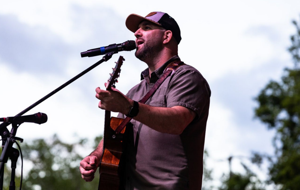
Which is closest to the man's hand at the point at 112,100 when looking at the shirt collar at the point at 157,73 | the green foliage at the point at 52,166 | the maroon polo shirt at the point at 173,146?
the maroon polo shirt at the point at 173,146

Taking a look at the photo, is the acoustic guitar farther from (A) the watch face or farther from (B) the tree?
(B) the tree

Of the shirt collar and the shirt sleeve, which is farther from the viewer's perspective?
the shirt collar

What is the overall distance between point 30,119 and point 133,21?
133cm

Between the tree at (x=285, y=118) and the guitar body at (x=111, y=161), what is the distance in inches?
1033

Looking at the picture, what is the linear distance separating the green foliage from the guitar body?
4161 centimetres

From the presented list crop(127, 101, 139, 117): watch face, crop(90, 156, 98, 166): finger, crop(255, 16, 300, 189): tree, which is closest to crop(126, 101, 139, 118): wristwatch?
crop(127, 101, 139, 117): watch face

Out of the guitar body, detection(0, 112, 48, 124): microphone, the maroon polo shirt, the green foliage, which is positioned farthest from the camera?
the green foliage

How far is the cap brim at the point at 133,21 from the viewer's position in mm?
4238

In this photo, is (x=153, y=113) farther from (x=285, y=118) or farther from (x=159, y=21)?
(x=285, y=118)

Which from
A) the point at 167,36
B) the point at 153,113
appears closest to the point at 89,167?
the point at 153,113

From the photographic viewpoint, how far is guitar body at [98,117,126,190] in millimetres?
3529

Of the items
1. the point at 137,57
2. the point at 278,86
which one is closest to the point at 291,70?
the point at 278,86

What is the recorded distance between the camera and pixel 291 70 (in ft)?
109

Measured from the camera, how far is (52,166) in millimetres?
45531
